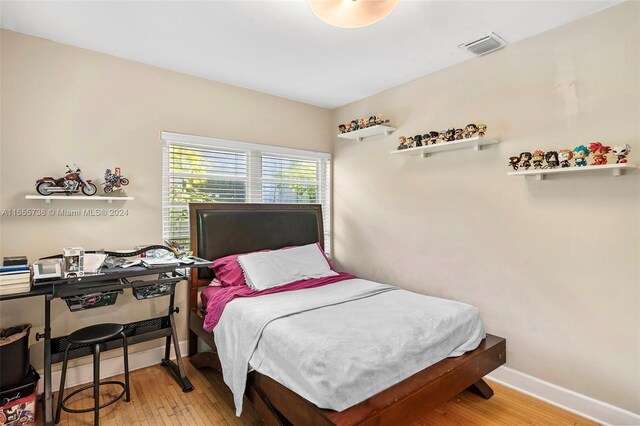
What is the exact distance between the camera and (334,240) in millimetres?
4262

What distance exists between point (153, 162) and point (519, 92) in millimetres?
3060

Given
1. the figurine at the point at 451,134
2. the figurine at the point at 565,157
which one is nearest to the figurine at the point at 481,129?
the figurine at the point at 451,134

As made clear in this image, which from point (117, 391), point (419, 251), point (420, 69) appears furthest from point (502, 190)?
point (117, 391)

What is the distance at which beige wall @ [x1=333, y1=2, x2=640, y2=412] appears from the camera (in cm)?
212

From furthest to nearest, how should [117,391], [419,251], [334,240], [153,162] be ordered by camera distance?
[334,240]
[419,251]
[153,162]
[117,391]

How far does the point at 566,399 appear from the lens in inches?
91.7

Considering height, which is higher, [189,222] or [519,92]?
[519,92]

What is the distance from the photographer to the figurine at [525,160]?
7.88ft

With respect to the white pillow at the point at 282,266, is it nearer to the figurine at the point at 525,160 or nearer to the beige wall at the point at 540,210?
the beige wall at the point at 540,210

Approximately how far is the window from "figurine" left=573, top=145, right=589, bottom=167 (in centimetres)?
260

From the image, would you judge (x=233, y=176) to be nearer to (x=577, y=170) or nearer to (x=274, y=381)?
(x=274, y=381)

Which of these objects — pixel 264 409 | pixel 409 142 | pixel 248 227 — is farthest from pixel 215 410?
pixel 409 142

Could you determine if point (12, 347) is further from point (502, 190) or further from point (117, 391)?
point (502, 190)

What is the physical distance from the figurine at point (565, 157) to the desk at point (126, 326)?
2596 millimetres
